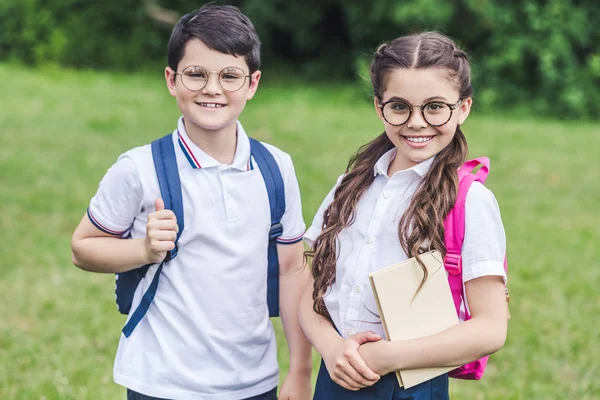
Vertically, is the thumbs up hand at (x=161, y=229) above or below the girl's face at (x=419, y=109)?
below

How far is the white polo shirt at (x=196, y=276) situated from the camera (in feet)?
6.54

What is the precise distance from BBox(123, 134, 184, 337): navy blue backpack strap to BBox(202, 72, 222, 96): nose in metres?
0.17

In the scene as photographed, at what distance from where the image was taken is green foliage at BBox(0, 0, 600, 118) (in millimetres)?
12836

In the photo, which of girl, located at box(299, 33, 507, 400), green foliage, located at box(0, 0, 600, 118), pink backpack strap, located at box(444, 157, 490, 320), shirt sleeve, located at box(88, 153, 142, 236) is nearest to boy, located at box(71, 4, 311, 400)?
shirt sleeve, located at box(88, 153, 142, 236)

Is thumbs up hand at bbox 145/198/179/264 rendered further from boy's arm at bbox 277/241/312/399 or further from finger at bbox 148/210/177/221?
boy's arm at bbox 277/241/312/399

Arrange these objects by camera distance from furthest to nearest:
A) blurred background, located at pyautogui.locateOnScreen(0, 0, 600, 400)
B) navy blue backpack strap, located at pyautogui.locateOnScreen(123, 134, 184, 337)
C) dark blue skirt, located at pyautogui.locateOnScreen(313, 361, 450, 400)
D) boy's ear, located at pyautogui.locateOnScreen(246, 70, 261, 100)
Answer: blurred background, located at pyautogui.locateOnScreen(0, 0, 600, 400)
boy's ear, located at pyautogui.locateOnScreen(246, 70, 261, 100)
navy blue backpack strap, located at pyautogui.locateOnScreen(123, 134, 184, 337)
dark blue skirt, located at pyautogui.locateOnScreen(313, 361, 450, 400)

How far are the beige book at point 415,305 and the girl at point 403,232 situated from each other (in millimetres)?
26

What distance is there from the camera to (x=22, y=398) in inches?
130

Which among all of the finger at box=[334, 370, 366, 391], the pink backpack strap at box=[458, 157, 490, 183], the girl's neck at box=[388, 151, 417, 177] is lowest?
the finger at box=[334, 370, 366, 391]

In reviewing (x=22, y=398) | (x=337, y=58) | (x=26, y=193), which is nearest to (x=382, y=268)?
(x=22, y=398)

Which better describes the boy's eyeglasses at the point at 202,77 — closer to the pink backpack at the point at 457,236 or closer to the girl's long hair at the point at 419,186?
the girl's long hair at the point at 419,186

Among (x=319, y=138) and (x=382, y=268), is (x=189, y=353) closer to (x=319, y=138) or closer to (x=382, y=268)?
(x=382, y=268)

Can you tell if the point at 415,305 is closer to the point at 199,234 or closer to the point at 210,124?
the point at 199,234

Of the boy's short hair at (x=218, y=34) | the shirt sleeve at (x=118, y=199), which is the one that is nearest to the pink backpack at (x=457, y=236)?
the boy's short hair at (x=218, y=34)
